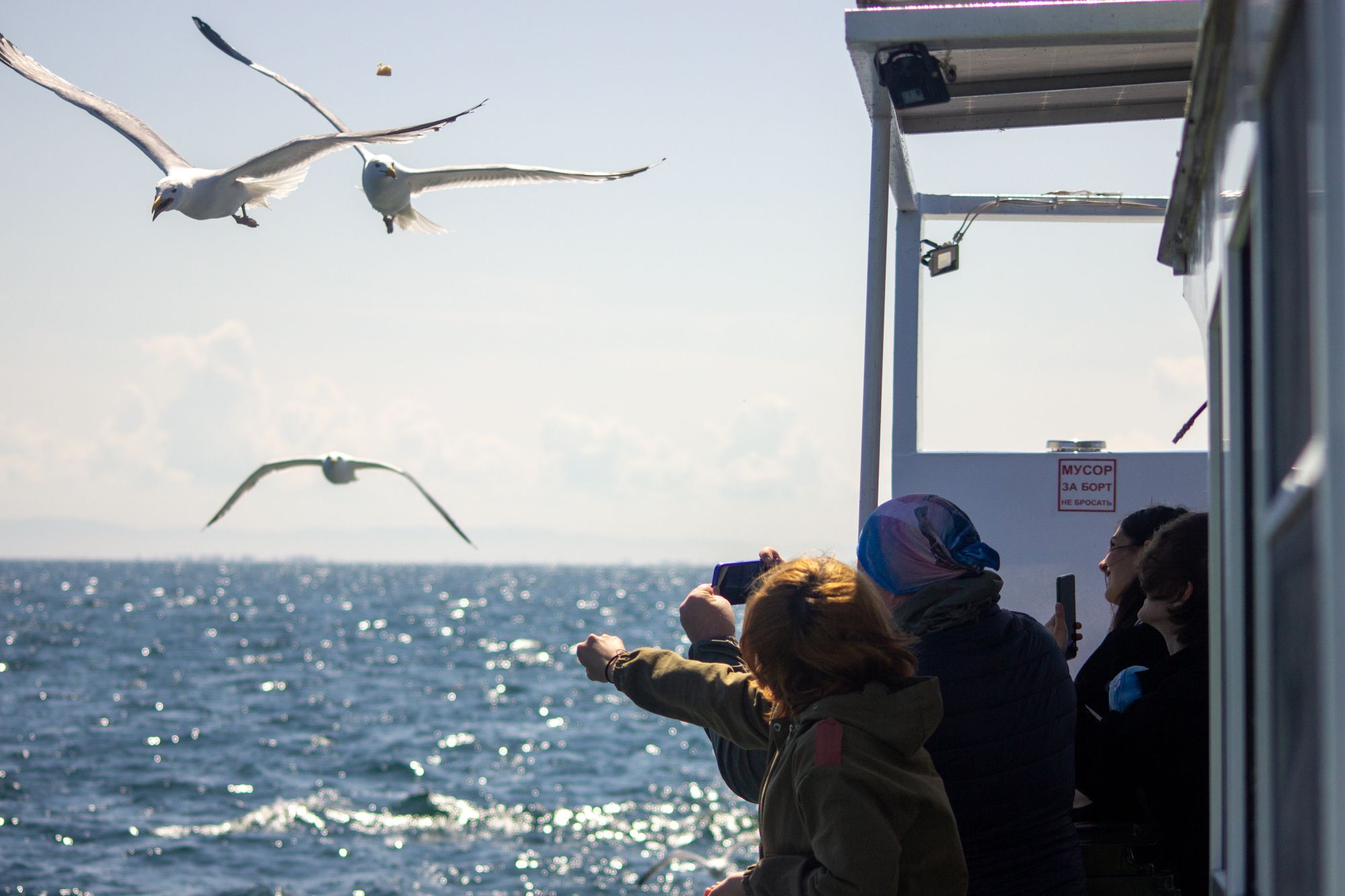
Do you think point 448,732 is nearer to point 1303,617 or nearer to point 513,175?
point 513,175

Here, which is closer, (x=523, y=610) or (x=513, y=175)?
(x=513, y=175)

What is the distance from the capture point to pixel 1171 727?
256 cm

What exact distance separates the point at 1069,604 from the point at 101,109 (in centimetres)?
587

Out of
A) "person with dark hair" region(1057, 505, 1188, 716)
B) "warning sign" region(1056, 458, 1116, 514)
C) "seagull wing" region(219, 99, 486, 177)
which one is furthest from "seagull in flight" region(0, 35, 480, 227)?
"person with dark hair" region(1057, 505, 1188, 716)

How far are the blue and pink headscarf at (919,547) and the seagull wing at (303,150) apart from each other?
3.92m

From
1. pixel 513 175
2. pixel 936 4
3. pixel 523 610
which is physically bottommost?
pixel 523 610

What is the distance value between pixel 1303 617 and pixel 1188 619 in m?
1.62

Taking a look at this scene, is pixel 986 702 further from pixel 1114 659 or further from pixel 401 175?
pixel 401 175

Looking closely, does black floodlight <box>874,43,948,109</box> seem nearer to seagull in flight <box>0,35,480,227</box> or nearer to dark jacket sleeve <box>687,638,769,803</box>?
dark jacket sleeve <box>687,638,769,803</box>

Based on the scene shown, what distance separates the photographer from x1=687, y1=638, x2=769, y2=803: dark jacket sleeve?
7.93 ft

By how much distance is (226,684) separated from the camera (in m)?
38.6

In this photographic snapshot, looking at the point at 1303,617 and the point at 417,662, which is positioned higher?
the point at 1303,617

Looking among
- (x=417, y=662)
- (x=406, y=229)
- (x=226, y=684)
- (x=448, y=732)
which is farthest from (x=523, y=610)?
(x=406, y=229)

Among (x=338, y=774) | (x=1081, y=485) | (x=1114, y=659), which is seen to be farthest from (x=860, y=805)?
(x=338, y=774)
